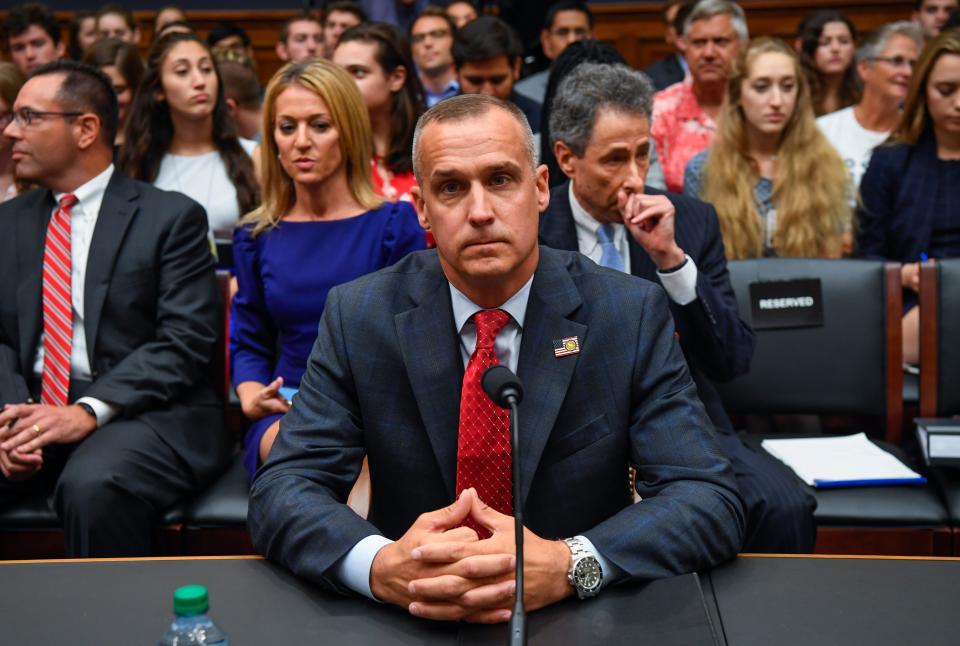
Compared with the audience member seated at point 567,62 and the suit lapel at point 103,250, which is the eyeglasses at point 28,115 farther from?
the audience member seated at point 567,62

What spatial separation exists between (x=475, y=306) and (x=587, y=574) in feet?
1.83

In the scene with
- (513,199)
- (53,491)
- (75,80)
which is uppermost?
(75,80)

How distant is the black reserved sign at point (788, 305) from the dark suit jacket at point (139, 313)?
1.50 m

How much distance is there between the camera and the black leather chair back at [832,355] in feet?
9.68

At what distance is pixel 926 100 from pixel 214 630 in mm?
3166

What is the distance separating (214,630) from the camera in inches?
49.4

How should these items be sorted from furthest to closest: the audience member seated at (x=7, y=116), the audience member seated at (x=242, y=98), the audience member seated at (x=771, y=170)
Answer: the audience member seated at (x=242, y=98) → the audience member seated at (x=7, y=116) → the audience member seated at (x=771, y=170)

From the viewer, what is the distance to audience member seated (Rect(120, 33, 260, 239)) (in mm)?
4016

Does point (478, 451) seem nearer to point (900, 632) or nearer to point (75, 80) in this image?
point (900, 632)

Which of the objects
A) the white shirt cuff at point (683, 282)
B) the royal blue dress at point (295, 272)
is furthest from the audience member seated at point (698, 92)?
the white shirt cuff at point (683, 282)

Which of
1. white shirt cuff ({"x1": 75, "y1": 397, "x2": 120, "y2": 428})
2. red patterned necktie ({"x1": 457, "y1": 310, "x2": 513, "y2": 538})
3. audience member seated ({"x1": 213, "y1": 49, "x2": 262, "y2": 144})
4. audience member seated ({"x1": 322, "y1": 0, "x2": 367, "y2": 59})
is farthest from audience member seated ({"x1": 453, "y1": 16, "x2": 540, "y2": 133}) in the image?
red patterned necktie ({"x1": 457, "y1": 310, "x2": 513, "y2": 538})

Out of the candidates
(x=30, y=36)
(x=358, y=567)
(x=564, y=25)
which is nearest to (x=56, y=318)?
(x=358, y=567)

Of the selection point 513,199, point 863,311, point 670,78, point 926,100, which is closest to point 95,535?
point 513,199

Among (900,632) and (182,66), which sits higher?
(182,66)
